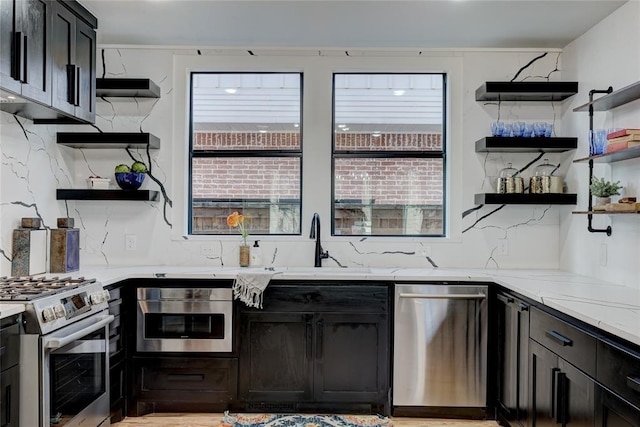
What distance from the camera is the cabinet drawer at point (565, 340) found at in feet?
5.88

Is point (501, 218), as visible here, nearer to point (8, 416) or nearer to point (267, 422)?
point (267, 422)

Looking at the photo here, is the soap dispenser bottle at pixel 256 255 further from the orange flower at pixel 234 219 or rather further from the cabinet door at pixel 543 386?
the cabinet door at pixel 543 386

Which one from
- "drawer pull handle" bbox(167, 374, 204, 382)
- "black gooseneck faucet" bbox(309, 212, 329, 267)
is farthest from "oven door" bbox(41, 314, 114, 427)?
"black gooseneck faucet" bbox(309, 212, 329, 267)

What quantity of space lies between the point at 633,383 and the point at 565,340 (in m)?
0.49

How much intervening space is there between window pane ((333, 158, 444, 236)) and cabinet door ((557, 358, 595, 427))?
67.3 inches

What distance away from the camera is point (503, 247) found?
11.4 ft

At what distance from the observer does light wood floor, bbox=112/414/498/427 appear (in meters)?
2.87

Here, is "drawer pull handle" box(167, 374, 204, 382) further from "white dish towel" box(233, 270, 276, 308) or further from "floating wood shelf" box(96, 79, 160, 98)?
"floating wood shelf" box(96, 79, 160, 98)

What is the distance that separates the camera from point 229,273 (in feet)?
9.74

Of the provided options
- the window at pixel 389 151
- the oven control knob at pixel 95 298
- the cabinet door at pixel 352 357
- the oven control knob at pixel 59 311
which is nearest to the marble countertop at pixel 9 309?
the oven control knob at pixel 59 311

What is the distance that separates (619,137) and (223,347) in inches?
103

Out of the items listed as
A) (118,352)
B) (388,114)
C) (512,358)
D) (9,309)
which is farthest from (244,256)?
(512,358)

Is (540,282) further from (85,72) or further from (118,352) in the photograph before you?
(85,72)

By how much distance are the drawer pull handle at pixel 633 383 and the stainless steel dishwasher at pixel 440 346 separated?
54.4 inches
